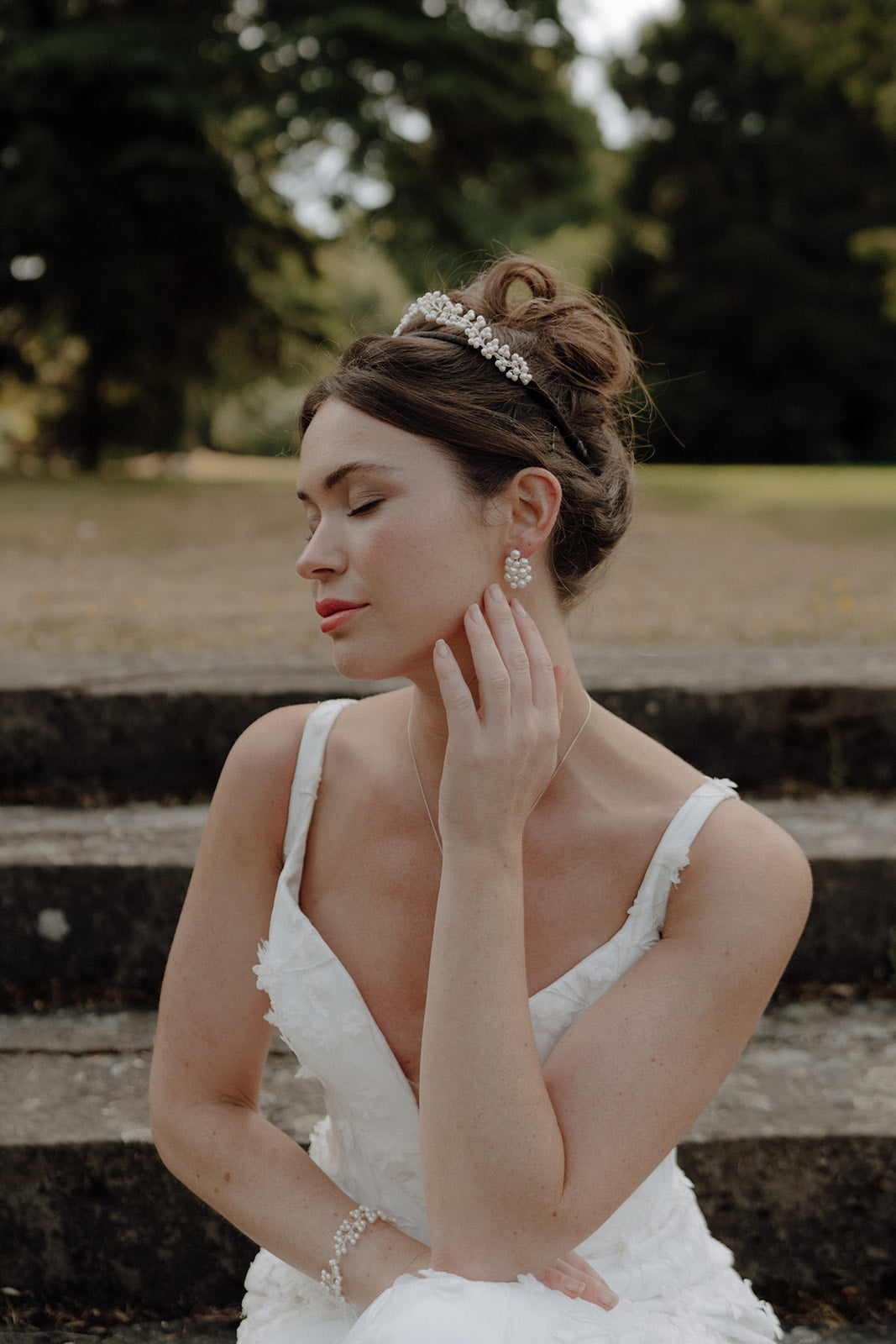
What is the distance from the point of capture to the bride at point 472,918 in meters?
1.50

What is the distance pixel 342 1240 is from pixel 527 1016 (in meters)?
0.49

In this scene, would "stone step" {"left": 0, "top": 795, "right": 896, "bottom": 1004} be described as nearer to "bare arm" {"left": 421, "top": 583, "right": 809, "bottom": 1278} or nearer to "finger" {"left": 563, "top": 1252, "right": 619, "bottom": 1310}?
"bare arm" {"left": 421, "top": 583, "right": 809, "bottom": 1278}

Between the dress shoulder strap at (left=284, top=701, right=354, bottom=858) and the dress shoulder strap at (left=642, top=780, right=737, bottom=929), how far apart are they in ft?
1.86

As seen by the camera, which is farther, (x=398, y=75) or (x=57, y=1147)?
(x=398, y=75)

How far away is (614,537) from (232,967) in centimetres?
Result: 96

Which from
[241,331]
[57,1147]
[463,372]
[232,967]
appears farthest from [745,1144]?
[241,331]

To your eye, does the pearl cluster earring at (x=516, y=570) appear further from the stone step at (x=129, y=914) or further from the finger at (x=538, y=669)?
the stone step at (x=129, y=914)

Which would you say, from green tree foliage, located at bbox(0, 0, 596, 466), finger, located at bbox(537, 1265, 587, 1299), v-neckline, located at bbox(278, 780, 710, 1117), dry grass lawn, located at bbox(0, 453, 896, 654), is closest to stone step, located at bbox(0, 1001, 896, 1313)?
v-neckline, located at bbox(278, 780, 710, 1117)

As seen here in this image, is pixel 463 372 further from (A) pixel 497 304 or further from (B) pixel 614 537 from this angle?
(B) pixel 614 537

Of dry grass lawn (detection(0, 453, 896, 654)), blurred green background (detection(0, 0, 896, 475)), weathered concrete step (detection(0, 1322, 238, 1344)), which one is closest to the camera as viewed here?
weathered concrete step (detection(0, 1322, 238, 1344))

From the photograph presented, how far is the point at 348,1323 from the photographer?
170cm

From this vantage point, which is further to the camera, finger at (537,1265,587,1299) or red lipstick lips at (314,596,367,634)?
red lipstick lips at (314,596,367,634)

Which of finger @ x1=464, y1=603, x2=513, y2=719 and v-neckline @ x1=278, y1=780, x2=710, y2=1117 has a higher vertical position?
finger @ x1=464, y1=603, x2=513, y2=719

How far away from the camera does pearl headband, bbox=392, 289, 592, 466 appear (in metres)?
1.70
